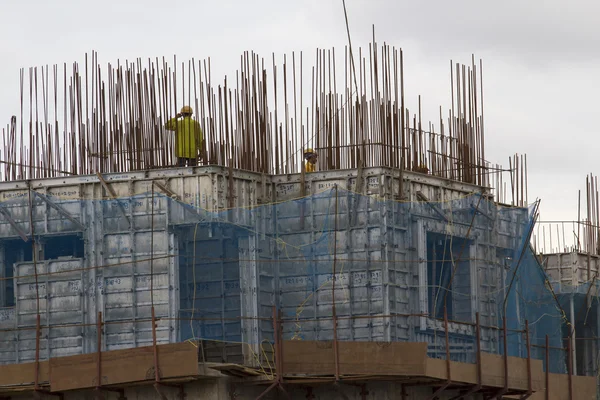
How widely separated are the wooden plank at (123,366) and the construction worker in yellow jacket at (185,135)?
5413mm

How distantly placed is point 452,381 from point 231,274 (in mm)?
5951

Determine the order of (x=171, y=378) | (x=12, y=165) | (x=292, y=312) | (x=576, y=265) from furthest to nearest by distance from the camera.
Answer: (x=576, y=265) → (x=12, y=165) → (x=292, y=312) → (x=171, y=378)

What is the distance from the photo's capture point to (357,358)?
34719mm

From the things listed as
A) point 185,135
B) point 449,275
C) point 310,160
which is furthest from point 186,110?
point 449,275

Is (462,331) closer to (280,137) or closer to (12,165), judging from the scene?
(280,137)

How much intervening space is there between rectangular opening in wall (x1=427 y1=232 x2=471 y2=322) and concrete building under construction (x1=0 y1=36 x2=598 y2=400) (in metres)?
0.06

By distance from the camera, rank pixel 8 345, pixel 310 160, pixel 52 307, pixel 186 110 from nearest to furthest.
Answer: pixel 52 307
pixel 8 345
pixel 186 110
pixel 310 160

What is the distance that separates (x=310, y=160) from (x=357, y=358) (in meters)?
6.45

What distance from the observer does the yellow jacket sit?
3744cm

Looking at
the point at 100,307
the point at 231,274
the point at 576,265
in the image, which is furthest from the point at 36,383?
the point at 576,265

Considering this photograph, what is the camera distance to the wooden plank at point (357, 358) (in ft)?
113

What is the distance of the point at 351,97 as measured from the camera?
126ft

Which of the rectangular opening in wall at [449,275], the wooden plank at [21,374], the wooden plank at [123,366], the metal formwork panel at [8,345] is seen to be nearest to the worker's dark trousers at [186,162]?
the wooden plank at [123,366]

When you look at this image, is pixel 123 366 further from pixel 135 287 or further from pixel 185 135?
pixel 185 135
